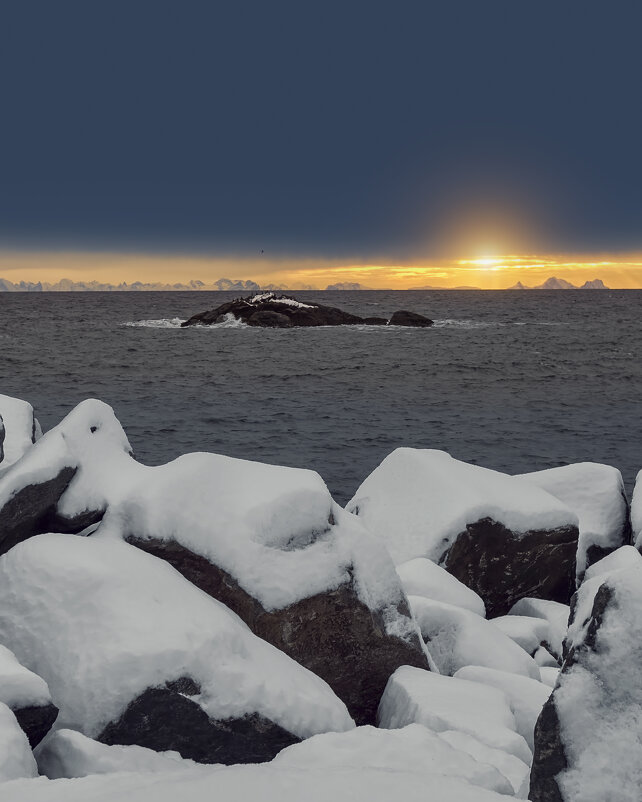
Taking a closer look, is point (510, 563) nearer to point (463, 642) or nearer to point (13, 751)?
point (463, 642)

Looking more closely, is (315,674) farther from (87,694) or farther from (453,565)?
(453,565)

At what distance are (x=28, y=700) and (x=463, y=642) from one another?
4006mm

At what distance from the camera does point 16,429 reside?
10.7m

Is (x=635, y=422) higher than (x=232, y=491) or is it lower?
lower

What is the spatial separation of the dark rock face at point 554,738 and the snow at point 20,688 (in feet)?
9.31

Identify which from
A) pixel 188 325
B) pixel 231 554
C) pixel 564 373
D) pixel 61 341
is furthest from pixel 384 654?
pixel 188 325

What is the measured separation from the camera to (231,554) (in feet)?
20.2

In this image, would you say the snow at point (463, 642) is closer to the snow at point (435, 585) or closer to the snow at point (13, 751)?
the snow at point (435, 585)

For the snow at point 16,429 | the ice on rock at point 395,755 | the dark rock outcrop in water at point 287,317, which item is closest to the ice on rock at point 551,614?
the ice on rock at point 395,755

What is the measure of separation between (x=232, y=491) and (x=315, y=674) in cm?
169

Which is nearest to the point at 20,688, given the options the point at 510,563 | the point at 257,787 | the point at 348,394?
the point at 257,787

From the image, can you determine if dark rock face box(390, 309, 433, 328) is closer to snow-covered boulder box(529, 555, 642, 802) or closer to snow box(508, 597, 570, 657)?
snow box(508, 597, 570, 657)

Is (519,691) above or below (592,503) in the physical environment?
below

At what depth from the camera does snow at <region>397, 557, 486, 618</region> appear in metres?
7.86
